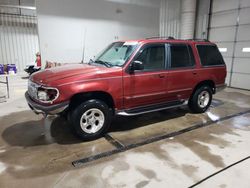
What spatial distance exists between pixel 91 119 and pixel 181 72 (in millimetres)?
2168

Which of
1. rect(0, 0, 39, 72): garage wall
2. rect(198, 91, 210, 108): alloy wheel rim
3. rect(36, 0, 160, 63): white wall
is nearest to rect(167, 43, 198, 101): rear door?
rect(198, 91, 210, 108): alloy wheel rim

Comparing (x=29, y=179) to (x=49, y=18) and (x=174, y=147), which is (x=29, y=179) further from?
(x=49, y=18)

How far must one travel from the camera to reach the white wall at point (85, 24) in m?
7.08

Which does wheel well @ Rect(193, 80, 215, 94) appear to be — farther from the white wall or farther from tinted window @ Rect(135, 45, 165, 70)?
the white wall

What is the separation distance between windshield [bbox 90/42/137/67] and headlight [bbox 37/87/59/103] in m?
1.13

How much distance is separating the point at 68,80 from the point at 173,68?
220 centimetres

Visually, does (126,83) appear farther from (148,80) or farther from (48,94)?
(48,94)

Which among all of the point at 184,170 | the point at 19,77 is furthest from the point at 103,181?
the point at 19,77

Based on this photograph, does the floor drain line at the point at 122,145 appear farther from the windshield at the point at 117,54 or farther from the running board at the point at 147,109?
the windshield at the point at 117,54

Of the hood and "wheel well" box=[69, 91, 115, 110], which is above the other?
the hood

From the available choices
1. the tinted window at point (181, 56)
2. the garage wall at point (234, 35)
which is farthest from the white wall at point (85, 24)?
the tinted window at point (181, 56)

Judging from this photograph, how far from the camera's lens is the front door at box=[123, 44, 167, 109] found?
3.55 meters

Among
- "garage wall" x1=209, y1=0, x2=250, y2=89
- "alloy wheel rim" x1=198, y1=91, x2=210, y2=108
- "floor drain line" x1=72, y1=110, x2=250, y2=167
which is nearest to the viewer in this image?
"floor drain line" x1=72, y1=110, x2=250, y2=167

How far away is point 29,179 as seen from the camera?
2385 mm
